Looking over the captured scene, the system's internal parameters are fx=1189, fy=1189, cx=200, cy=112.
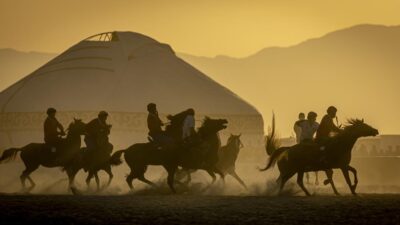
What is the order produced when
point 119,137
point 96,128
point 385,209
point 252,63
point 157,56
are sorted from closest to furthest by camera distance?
point 385,209
point 96,128
point 119,137
point 157,56
point 252,63

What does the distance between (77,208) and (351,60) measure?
103 meters

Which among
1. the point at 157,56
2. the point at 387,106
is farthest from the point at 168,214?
the point at 387,106

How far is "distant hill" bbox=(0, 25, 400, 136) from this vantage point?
107312 mm

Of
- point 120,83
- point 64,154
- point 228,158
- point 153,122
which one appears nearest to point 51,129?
point 64,154

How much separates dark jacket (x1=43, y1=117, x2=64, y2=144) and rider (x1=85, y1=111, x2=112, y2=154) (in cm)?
59

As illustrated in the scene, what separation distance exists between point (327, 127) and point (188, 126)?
8.76 ft

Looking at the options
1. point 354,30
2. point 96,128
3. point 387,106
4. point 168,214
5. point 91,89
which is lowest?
point 168,214

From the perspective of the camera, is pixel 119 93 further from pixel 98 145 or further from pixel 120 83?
pixel 98 145

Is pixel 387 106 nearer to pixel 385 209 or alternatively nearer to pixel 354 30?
pixel 354 30

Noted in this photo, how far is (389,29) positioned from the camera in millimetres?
134125

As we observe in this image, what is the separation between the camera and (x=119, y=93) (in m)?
36.9

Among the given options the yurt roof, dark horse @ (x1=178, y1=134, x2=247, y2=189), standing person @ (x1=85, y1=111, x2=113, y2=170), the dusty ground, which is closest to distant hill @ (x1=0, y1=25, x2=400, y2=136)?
the yurt roof

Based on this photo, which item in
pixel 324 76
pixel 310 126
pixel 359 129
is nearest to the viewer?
pixel 359 129

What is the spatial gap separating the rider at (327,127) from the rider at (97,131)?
4.38 meters
